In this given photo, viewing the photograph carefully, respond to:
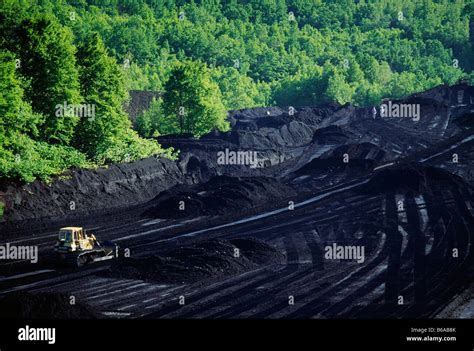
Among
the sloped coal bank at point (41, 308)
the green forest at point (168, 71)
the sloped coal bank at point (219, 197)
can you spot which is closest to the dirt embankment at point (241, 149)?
the sloped coal bank at point (219, 197)
